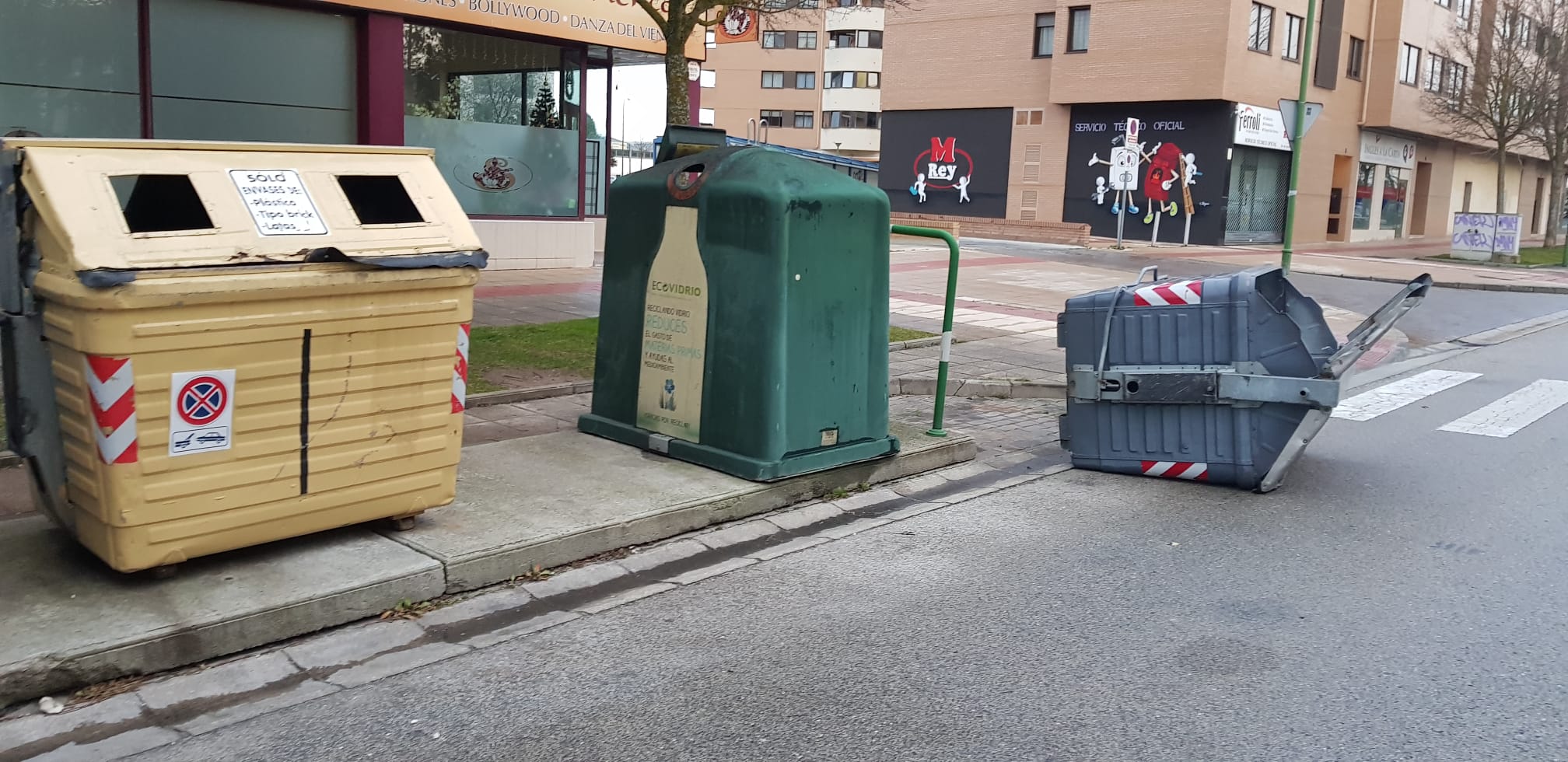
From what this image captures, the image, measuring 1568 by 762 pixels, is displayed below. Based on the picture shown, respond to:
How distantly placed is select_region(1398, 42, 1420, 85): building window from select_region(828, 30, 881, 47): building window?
33.0m

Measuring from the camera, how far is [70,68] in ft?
42.7

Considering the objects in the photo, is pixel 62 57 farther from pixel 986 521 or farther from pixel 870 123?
pixel 870 123

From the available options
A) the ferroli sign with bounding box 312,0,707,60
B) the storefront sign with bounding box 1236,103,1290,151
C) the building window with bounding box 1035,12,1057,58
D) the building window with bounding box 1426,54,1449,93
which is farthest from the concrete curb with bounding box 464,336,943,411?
the building window with bounding box 1426,54,1449,93

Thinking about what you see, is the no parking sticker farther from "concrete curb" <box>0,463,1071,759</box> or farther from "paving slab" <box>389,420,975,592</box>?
"paving slab" <box>389,420,975,592</box>

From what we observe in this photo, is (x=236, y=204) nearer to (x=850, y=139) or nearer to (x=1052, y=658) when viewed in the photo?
(x=1052, y=658)

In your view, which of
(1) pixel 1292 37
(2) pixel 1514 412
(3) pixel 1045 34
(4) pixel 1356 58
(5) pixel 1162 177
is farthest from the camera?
(4) pixel 1356 58

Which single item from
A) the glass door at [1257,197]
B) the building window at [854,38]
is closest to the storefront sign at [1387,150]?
the glass door at [1257,197]

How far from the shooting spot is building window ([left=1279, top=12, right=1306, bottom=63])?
118 feet

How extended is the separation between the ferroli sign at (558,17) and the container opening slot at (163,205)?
10.3 meters

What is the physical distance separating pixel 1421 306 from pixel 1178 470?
15.7m

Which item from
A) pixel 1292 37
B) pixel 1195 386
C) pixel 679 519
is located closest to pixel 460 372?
pixel 679 519

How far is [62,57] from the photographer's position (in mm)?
12961

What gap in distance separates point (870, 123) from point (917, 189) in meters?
29.1

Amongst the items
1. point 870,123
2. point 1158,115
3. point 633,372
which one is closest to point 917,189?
point 1158,115
